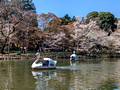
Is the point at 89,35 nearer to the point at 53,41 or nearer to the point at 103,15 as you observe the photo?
the point at 53,41

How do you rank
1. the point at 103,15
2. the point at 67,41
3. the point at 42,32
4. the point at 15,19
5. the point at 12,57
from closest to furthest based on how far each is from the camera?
the point at 12,57 < the point at 15,19 < the point at 42,32 < the point at 67,41 < the point at 103,15

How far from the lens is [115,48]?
2393 inches

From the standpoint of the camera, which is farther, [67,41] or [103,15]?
[103,15]

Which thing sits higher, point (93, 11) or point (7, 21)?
point (93, 11)

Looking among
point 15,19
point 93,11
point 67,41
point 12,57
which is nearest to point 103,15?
point 93,11

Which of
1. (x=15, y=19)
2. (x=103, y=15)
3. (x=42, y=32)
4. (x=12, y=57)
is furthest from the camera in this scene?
(x=103, y=15)

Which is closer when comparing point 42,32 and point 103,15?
point 42,32

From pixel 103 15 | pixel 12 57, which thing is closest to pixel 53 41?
pixel 12 57

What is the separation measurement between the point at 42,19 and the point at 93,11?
36.1 meters

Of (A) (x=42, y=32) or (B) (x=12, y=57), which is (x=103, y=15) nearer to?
(A) (x=42, y=32)

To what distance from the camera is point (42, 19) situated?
54938 millimetres

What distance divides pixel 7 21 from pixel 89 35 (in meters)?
24.7

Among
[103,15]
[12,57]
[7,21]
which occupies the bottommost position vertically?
[12,57]

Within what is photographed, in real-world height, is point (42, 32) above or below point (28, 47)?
above
